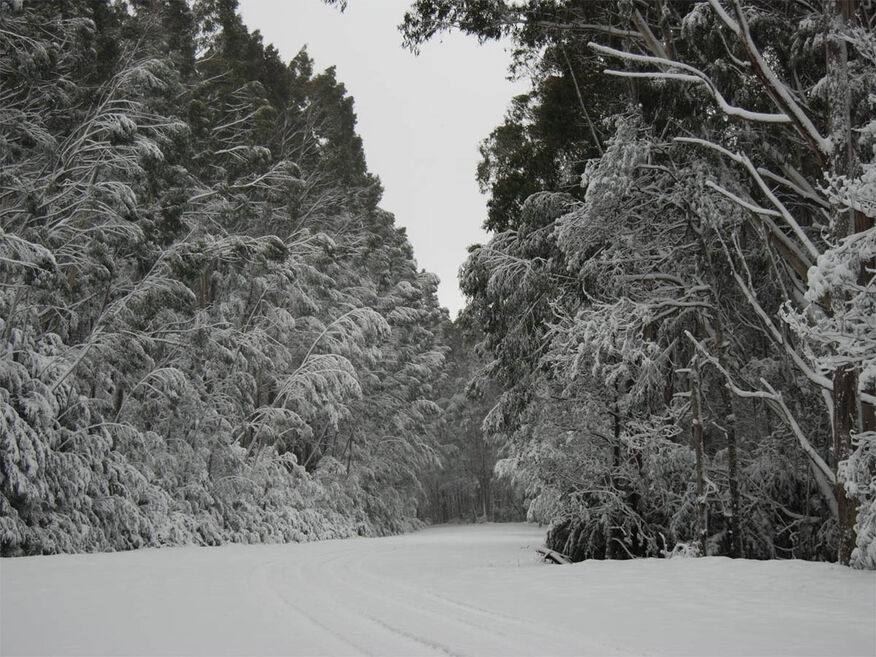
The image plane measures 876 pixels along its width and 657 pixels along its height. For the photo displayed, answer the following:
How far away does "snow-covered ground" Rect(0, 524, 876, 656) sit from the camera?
4.66 meters

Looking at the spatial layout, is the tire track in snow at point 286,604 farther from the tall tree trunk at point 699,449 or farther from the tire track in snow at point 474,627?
the tall tree trunk at point 699,449

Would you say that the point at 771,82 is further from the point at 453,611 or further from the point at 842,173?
the point at 453,611

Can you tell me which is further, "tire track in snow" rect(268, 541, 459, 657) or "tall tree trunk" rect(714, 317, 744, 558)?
"tall tree trunk" rect(714, 317, 744, 558)

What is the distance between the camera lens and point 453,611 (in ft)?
20.0

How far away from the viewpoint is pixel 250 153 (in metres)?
22.4

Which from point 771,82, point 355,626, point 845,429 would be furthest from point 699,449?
point 355,626

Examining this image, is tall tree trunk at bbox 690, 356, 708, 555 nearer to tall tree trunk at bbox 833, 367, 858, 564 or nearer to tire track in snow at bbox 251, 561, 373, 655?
tall tree trunk at bbox 833, 367, 858, 564

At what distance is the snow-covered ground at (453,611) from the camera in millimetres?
4656

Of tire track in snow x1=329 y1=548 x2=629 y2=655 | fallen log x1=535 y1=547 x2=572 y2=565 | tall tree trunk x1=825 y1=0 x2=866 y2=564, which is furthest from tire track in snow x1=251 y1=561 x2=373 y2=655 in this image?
tall tree trunk x1=825 y1=0 x2=866 y2=564

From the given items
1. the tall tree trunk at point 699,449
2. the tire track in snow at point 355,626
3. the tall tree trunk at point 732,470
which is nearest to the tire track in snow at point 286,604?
Result: the tire track in snow at point 355,626

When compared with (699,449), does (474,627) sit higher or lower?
lower

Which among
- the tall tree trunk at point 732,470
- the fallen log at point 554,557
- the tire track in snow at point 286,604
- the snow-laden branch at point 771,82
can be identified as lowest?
the fallen log at point 554,557

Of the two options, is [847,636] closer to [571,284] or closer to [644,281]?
[644,281]

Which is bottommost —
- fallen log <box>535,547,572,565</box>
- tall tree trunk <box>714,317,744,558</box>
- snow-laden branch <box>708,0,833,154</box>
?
fallen log <box>535,547,572,565</box>
